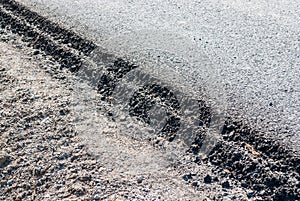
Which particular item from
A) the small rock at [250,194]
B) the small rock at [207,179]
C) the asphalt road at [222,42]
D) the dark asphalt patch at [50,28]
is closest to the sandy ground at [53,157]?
the small rock at [207,179]

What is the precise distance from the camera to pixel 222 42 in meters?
4.48

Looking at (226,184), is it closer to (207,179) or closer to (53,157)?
(207,179)

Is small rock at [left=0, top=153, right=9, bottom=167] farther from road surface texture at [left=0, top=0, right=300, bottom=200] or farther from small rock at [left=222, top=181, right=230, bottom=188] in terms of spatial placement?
small rock at [left=222, top=181, right=230, bottom=188]

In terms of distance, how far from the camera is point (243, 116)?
3.47m

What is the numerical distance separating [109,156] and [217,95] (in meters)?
1.18

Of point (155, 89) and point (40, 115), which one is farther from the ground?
point (155, 89)

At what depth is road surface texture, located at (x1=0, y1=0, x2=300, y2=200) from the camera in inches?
117

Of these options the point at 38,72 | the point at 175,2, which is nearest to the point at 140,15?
the point at 175,2

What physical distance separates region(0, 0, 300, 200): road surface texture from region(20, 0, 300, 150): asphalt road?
0.04 feet

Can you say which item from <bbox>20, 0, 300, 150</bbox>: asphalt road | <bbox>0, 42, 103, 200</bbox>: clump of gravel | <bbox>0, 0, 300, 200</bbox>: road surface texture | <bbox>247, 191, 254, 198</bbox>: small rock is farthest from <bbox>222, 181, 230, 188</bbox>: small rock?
<bbox>0, 42, 103, 200</bbox>: clump of gravel

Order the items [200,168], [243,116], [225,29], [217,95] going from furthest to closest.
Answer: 1. [225,29]
2. [217,95]
3. [243,116]
4. [200,168]

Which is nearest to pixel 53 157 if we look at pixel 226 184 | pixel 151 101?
pixel 151 101

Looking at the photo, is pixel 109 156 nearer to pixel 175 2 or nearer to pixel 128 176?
pixel 128 176

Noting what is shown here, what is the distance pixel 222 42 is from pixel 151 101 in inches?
52.5
